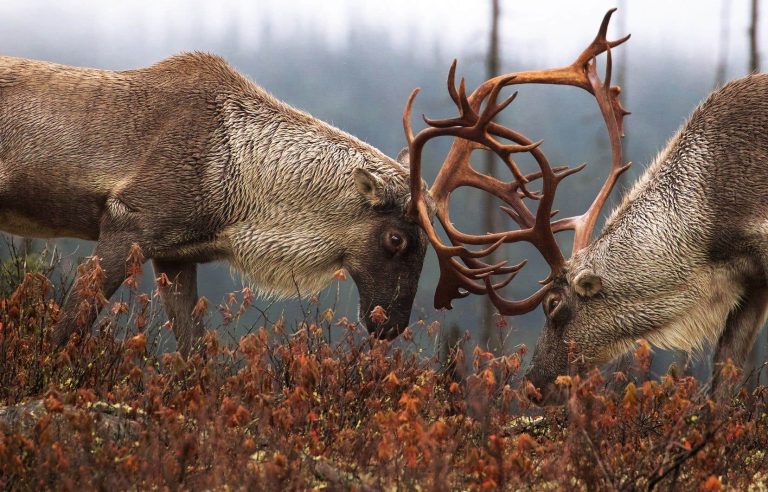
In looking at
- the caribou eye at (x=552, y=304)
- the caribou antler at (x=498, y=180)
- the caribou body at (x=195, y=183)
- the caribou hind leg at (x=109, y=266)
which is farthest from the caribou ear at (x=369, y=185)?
the caribou hind leg at (x=109, y=266)

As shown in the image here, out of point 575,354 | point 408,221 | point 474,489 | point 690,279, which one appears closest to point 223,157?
point 408,221

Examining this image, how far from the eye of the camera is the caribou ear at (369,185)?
7.21 meters

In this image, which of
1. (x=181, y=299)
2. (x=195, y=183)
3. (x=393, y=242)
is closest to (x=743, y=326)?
(x=393, y=242)

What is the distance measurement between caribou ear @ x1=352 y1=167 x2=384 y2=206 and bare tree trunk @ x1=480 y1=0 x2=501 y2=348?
7297mm

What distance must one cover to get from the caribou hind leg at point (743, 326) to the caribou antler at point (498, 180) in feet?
3.71

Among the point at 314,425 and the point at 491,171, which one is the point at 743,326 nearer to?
the point at 314,425

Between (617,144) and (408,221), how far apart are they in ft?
5.42

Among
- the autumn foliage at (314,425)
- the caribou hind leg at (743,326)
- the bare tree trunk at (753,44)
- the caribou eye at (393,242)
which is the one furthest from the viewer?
the bare tree trunk at (753,44)

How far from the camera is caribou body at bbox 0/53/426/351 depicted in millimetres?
6844

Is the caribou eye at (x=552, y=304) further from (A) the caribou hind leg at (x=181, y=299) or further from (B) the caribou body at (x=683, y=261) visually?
(A) the caribou hind leg at (x=181, y=299)

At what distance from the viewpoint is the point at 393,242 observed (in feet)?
24.1

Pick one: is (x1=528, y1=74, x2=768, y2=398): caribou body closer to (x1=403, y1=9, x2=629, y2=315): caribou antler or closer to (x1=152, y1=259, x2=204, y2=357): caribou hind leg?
(x1=403, y1=9, x2=629, y2=315): caribou antler

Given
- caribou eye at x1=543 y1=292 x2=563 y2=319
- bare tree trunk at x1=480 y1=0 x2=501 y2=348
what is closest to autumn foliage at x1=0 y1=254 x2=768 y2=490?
caribou eye at x1=543 y1=292 x2=563 y2=319

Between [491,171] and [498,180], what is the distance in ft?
25.8
